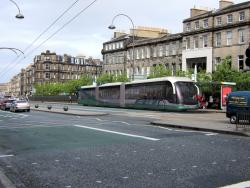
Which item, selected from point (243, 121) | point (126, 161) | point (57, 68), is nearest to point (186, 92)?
point (243, 121)

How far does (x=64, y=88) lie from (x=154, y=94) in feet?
230

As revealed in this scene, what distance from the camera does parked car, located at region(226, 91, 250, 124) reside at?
22000 mm

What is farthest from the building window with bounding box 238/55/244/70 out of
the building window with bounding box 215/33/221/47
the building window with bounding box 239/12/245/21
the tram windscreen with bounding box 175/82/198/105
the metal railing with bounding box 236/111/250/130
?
the metal railing with bounding box 236/111/250/130

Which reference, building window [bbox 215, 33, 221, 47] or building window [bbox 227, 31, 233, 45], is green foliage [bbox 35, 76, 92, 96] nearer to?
building window [bbox 215, 33, 221, 47]

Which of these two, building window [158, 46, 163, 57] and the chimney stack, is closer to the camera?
the chimney stack

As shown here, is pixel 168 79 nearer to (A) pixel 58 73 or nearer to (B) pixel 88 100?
(B) pixel 88 100

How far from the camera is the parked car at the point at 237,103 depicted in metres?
22.0

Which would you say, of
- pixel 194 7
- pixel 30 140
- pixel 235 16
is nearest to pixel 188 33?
pixel 194 7

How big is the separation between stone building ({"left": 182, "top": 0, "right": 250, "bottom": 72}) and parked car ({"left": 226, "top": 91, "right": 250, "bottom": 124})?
35.4 metres

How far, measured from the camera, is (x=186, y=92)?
3959 centimetres

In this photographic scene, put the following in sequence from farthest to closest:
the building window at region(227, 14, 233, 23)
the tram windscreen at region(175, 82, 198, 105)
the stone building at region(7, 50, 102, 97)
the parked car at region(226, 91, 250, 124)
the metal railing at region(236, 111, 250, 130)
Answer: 1. the stone building at region(7, 50, 102, 97)
2. the building window at region(227, 14, 233, 23)
3. the tram windscreen at region(175, 82, 198, 105)
4. the parked car at region(226, 91, 250, 124)
5. the metal railing at region(236, 111, 250, 130)

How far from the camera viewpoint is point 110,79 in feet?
273

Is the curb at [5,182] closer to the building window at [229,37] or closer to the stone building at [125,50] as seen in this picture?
the building window at [229,37]

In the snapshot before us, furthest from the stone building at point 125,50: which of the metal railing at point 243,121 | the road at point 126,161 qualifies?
the road at point 126,161
